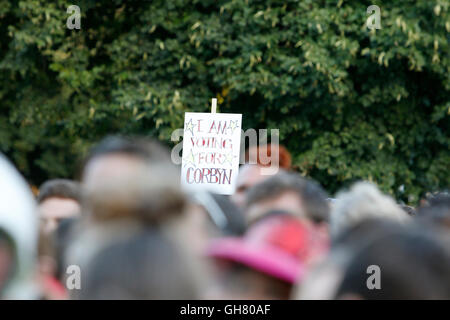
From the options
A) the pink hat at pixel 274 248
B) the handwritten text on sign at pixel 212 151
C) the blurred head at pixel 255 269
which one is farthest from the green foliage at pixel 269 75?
the blurred head at pixel 255 269

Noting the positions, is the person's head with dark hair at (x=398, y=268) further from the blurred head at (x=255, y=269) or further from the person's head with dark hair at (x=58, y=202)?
the person's head with dark hair at (x=58, y=202)

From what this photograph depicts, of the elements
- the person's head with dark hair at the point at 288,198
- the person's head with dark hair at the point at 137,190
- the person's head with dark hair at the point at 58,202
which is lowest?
the person's head with dark hair at the point at 137,190

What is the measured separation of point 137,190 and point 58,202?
253 cm

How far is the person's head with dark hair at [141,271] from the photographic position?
5.30 ft

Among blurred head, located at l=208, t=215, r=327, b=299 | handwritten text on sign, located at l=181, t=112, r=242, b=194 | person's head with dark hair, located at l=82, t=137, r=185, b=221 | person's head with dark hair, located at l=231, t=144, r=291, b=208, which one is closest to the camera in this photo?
person's head with dark hair, located at l=82, t=137, r=185, b=221

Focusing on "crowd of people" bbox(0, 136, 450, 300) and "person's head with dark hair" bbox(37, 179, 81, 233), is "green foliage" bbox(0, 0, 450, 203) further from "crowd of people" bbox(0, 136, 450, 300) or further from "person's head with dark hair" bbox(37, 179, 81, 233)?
"crowd of people" bbox(0, 136, 450, 300)

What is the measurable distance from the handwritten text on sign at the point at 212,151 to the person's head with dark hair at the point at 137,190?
588 cm

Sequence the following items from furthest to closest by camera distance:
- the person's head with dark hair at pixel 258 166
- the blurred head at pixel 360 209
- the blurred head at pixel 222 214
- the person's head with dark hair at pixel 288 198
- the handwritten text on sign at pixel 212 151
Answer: the handwritten text on sign at pixel 212 151
the person's head with dark hair at pixel 258 166
the blurred head at pixel 222 214
the person's head with dark hair at pixel 288 198
the blurred head at pixel 360 209

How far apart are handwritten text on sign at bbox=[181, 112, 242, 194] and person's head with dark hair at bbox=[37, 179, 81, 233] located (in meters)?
3.61

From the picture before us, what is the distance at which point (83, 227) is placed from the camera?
1817 mm

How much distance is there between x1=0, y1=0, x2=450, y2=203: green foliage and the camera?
454 inches

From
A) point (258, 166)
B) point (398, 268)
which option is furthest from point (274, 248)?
point (258, 166)

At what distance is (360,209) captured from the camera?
2824 mm

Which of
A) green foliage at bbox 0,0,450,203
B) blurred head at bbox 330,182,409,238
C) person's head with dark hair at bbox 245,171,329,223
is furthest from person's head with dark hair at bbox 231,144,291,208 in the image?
green foliage at bbox 0,0,450,203
